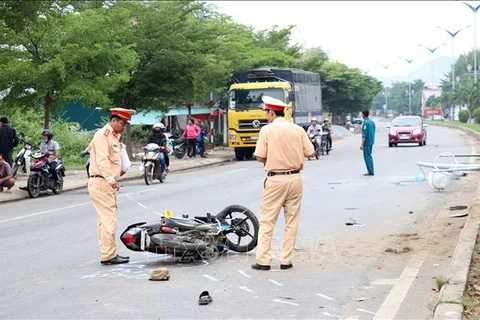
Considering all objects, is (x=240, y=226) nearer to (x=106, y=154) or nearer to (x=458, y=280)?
(x=106, y=154)

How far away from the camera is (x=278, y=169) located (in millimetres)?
10047

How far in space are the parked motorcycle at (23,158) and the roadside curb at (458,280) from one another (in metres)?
13.8

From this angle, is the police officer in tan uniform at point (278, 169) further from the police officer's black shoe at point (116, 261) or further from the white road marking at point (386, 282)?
the police officer's black shoe at point (116, 261)

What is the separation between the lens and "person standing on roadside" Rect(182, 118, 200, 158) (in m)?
37.3

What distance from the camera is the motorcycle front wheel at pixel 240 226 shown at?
11141mm

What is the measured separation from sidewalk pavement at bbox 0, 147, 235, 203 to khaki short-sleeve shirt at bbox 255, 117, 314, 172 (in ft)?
37.8

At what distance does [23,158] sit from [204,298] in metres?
17.3

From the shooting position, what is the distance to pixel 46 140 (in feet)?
70.6

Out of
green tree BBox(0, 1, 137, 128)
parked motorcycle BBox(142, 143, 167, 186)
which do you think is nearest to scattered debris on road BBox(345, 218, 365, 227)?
parked motorcycle BBox(142, 143, 167, 186)

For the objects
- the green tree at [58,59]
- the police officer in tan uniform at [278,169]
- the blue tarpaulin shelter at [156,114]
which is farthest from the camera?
the blue tarpaulin shelter at [156,114]

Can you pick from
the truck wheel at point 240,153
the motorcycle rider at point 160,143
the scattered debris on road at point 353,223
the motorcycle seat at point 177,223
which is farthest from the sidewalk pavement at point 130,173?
the motorcycle seat at point 177,223

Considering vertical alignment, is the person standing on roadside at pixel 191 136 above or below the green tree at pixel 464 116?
above

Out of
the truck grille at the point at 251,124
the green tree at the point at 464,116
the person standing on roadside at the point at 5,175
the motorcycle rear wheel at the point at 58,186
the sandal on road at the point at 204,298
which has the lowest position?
the green tree at the point at 464,116

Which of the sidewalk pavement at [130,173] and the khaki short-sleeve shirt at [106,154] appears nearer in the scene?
the khaki short-sleeve shirt at [106,154]
